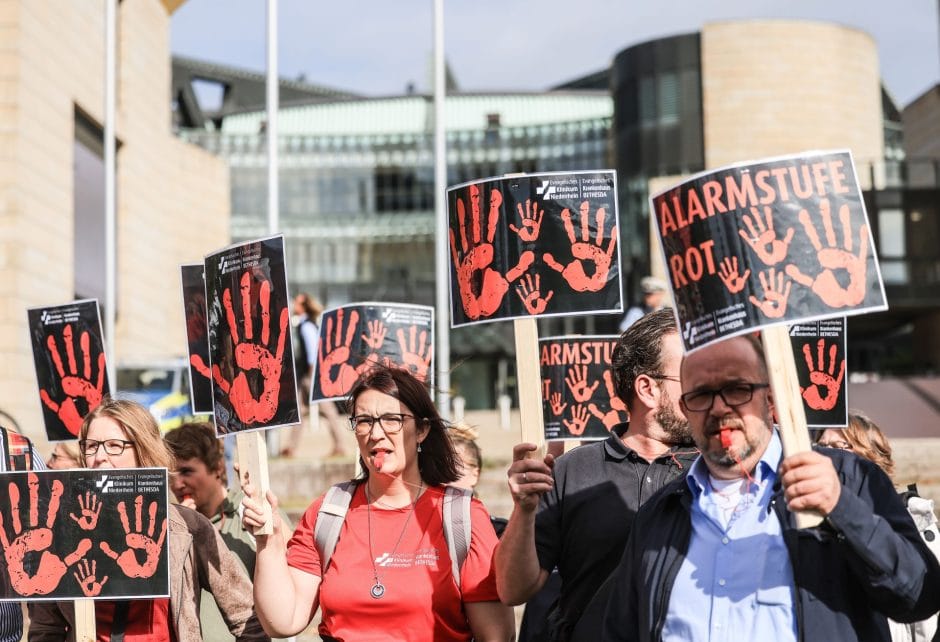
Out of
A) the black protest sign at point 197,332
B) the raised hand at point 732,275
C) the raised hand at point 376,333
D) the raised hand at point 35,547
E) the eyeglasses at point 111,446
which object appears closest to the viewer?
the raised hand at point 732,275

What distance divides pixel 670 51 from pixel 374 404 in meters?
37.6

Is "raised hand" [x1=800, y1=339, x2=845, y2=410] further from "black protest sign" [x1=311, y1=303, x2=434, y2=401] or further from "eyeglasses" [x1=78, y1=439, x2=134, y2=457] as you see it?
"eyeglasses" [x1=78, y1=439, x2=134, y2=457]

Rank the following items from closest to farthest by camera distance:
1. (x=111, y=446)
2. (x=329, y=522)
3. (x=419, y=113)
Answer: (x=329, y=522) < (x=111, y=446) < (x=419, y=113)

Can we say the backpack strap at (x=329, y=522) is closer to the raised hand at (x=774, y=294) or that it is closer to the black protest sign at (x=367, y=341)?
the raised hand at (x=774, y=294)

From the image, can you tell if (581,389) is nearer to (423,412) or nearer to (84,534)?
(423,412)

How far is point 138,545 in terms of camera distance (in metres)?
4.60

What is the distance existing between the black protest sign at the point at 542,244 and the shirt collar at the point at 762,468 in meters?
1.11

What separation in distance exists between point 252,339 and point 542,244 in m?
1.07

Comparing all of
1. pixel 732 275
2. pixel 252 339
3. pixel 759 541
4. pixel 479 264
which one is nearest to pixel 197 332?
pixel 252 339

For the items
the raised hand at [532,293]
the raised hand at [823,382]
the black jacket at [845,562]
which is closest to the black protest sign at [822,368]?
the raised hand at [823,382]

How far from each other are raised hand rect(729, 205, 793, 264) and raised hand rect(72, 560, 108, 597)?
256 cm

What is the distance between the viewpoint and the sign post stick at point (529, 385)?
4039 millimetres

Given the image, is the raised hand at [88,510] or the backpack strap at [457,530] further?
the raised hand at [88,510]

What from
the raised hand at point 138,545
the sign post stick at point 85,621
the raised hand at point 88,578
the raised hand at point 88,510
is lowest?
the sign post stick at point 85,621
